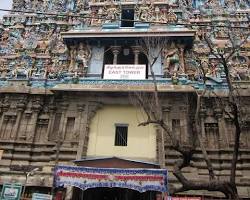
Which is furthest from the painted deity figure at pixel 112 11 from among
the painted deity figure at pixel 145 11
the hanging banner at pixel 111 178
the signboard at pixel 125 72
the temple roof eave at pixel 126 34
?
the hanging banner at pixel 111 178

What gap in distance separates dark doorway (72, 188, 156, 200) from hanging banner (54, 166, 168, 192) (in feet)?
5.24

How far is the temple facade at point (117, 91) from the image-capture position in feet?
48.6

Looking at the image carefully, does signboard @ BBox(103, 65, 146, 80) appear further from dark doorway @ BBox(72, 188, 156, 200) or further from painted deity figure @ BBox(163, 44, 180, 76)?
dark doorway @ BBox(72, 188, 156, 200)

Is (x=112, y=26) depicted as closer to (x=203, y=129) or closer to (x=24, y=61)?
(x=24, y=61)

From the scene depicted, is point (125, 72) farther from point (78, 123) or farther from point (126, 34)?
point (78, 123)

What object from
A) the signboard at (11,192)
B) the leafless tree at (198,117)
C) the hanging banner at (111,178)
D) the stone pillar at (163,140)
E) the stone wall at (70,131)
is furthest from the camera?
the stone wall at (70,131)

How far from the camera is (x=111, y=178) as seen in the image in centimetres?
1284

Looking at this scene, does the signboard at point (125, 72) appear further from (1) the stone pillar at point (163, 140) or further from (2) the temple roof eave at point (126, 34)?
(1) the stone pillar at point (163, 140)

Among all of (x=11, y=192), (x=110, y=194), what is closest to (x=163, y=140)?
(x=110, y=194)

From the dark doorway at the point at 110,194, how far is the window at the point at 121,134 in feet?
7.91

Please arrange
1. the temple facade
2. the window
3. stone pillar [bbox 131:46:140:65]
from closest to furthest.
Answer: the temple facade
the window
stone pillar [bbox 131:46:140:65]

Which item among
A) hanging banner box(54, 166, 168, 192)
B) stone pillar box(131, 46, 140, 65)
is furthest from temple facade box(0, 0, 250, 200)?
hanging banner box(54, 166, 168, 192)

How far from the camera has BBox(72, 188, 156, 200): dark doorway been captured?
1445 centimetres

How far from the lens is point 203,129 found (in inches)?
605
